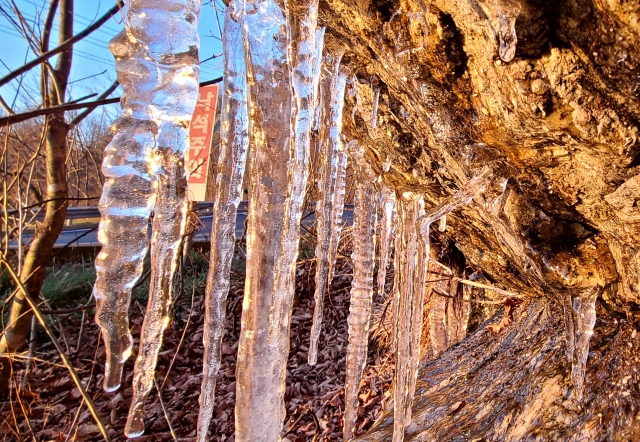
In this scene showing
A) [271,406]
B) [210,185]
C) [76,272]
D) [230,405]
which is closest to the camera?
[271,406]

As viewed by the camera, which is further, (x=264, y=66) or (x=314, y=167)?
(x=314, y=167)

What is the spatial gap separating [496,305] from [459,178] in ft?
4.72

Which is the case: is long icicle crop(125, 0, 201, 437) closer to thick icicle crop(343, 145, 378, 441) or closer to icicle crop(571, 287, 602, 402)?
thick icicle crop(343, 145, 378, 441)

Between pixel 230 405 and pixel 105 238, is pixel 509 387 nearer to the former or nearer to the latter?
pixel 105 238

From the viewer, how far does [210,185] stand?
788cm

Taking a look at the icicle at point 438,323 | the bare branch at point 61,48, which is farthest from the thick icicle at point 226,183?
the icicle at point 438,323

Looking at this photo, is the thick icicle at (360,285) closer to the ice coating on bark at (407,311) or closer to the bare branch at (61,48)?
the ice coating on bark at (407,311)

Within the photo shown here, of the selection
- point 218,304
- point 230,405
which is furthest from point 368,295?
point 230,405

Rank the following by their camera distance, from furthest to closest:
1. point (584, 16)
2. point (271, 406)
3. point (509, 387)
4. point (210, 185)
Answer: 1. point (210, 185)
2. point (509, 387)
3. point (271, 406)
4. point (584, 16)

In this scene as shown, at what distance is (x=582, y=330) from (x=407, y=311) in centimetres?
58

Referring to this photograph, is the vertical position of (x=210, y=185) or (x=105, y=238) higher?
(x=210, y=185)

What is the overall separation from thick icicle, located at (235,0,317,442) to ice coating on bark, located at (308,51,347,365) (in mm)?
487

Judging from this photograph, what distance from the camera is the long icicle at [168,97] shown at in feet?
3.05

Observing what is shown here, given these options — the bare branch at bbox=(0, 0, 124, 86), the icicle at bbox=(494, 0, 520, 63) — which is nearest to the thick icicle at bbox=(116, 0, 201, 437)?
the icicle at bbox=(494, 0, 520, 63)
